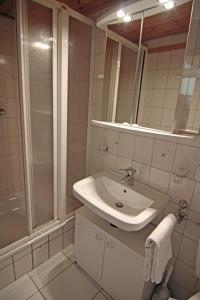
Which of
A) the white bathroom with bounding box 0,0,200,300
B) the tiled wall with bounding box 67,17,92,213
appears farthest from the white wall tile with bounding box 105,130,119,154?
the tiled wall with bounding box 67,17,92,213

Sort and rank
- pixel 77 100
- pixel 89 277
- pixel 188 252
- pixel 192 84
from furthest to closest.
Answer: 1. pixel 77 100
2. pixel 89 277
3. pixel 188 252
4. pixel 192 84

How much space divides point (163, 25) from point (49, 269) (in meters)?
2.07

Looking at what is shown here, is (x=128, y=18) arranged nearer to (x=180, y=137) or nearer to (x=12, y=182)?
(x=180, y=137)

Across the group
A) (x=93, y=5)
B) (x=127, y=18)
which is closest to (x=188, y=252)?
A: (x=127, y=18)

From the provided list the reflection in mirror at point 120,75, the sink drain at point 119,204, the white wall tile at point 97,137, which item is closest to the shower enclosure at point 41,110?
the white wall tile at point 97,137

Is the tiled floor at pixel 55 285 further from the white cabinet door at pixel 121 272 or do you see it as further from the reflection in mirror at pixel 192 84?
the reflection in mirror at pixel 192 84

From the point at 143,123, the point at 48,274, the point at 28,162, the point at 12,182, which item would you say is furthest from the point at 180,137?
the point at 12,182

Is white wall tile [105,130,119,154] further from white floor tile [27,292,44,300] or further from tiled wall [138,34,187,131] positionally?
white floor tile [27,292,44,300]

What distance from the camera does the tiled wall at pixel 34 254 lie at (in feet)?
4.03

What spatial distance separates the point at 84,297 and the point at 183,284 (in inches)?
28.9

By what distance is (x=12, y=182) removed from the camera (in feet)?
6.43

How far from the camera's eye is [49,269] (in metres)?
1.42

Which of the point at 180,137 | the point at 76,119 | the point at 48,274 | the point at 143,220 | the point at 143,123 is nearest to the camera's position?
the point at 143,220

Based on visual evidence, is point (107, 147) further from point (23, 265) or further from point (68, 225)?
point (23, 265)
